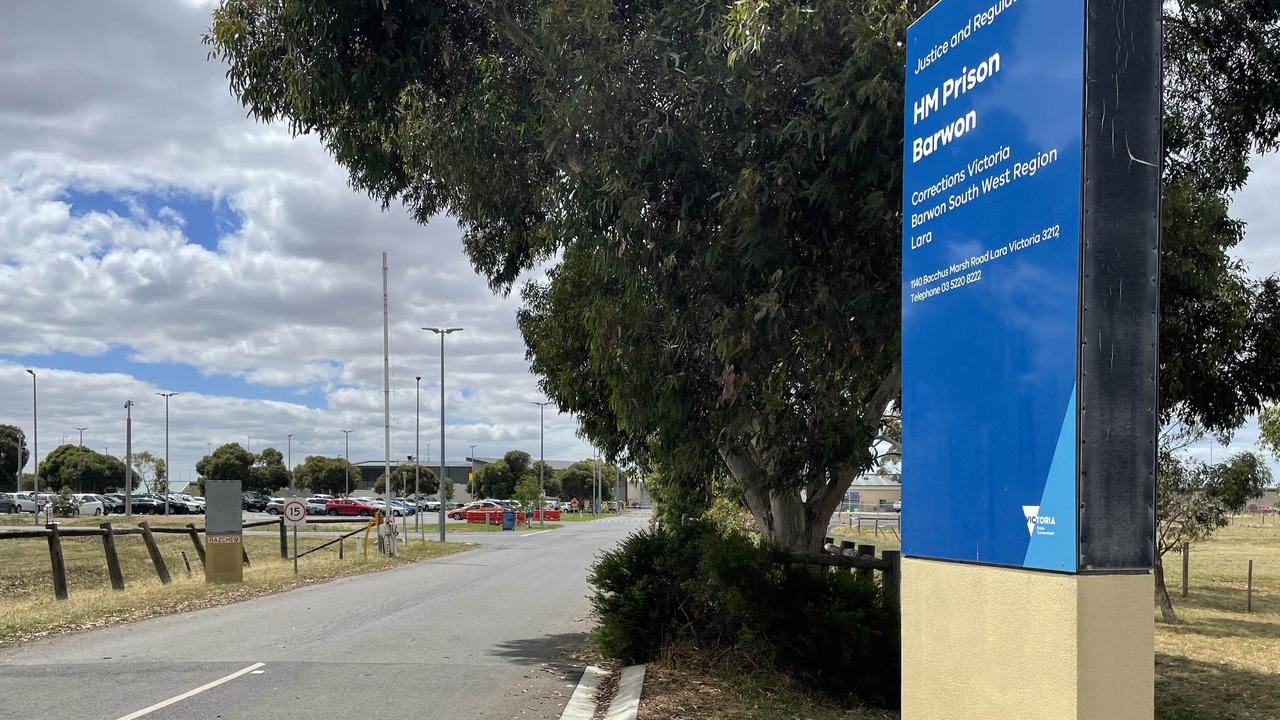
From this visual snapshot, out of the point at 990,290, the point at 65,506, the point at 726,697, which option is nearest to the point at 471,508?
the point at 65,506

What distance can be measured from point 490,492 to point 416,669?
371 feet

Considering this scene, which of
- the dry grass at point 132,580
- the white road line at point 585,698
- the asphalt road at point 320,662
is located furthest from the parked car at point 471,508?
the white road line at point 585,698

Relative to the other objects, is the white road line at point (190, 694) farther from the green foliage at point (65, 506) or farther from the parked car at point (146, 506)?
the parked car at point (146, 506)

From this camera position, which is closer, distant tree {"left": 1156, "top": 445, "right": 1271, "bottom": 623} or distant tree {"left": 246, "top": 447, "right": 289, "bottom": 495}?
distant tree {"left": 1156, "top": 445, "right": 1271, "bottom": 623}

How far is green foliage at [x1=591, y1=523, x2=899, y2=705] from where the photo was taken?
10055 millimetres

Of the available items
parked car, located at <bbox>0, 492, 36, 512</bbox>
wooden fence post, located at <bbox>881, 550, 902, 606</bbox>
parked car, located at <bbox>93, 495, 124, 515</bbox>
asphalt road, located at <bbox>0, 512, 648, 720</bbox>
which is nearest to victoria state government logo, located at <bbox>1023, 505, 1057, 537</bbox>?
asphalt road, located at <bbox>0, 512, 648, 720</bbox>

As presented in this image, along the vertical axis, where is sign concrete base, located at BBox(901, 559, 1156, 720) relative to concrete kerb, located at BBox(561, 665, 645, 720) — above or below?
above

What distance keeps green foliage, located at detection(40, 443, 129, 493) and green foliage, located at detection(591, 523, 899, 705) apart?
115490 millimetres

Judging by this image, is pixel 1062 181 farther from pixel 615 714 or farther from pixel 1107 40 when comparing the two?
pixel 615 714

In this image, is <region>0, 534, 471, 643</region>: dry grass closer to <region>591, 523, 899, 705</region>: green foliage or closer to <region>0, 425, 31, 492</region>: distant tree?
<region>591, 523, 899, 705</region>: green foliage

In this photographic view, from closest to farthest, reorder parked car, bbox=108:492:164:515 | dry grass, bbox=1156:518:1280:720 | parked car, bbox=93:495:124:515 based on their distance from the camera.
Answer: dry grass, bbox=1156:518:1280:720 → parked car, bbox=93:495:124:515 → parked car, bbox=108:492:164:515

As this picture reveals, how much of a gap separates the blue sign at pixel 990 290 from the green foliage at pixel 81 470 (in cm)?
12105

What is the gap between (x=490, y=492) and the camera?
12262 cm

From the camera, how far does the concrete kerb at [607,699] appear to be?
8953 mm
